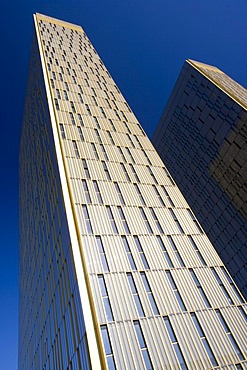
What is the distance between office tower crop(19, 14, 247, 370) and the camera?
1848 centimetres

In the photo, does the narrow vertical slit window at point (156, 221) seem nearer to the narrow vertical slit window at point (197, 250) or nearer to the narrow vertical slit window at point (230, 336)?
the narrow vertical slit window at point (197, 250)

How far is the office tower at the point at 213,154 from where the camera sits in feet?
165

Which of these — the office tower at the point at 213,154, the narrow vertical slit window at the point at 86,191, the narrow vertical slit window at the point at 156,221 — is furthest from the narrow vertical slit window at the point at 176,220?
the office tower at the point at 213,154

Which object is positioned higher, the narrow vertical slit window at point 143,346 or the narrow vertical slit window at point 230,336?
the narrow vertical slit window at point 143,346

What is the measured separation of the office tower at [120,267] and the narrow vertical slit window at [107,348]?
6cm

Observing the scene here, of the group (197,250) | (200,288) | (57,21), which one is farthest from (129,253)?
(57,21)

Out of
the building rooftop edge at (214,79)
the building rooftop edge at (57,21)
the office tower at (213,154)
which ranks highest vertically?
the building rooftop edge at (57,21)

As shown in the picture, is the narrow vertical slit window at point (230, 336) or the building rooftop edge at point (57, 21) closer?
the narrow vertical slit window at point (230, 336)

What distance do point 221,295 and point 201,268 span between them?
9.84 feet

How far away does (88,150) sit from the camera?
35.4 meters

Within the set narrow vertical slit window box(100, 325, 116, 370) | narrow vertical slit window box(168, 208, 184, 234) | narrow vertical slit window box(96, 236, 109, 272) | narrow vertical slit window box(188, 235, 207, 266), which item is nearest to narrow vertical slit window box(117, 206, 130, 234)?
narrow vertical slit window box(96, 236, 109, 272)

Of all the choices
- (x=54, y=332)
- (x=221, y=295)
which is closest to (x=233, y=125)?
(x=221, y=295)

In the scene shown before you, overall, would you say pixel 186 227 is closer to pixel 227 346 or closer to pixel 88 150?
pixel 227 346

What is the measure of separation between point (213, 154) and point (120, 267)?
1681 inches
